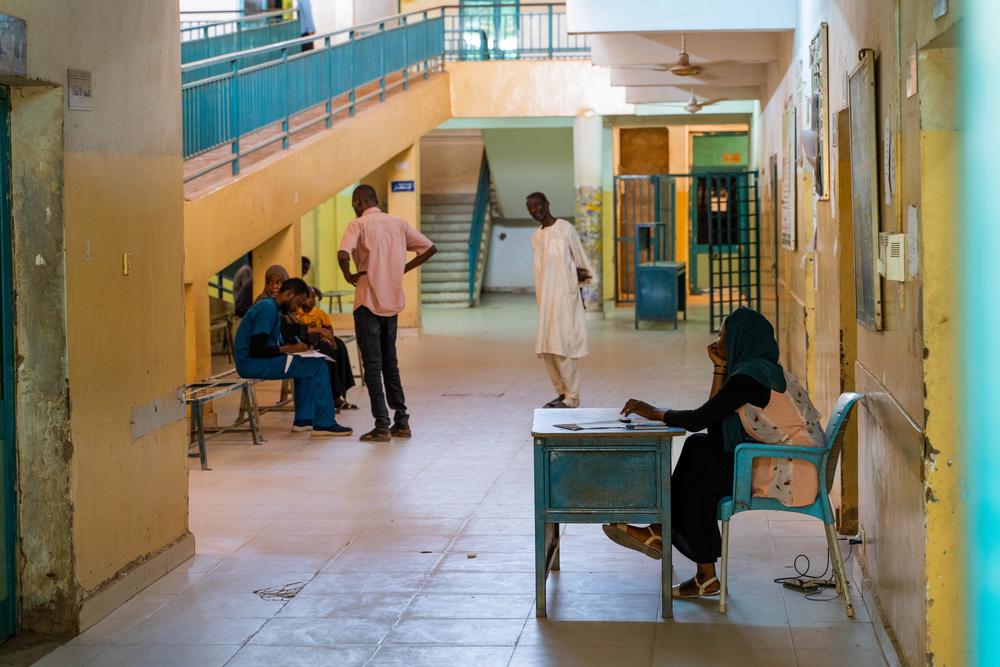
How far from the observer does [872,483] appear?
5.46 meters

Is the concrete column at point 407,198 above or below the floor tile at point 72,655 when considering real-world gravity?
above

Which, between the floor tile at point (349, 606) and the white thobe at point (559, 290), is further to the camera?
the white thobe at point (559, 290)

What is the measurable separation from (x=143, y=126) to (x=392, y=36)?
11519 mm

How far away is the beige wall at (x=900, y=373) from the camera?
3.94 meters

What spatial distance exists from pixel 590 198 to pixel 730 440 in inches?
598

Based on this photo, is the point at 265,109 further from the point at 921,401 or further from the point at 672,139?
the point at 672,139

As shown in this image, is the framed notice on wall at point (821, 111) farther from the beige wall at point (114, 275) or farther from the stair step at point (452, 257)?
the stair step at point (452, 257)

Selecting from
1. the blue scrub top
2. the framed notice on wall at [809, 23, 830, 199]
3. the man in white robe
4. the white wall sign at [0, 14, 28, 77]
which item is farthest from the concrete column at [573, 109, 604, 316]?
the white wall sign at [0, 14, 28, 77]

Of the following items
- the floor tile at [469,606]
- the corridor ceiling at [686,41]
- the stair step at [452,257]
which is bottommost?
the floor tile at [469,606]

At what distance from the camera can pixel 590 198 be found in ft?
67.5

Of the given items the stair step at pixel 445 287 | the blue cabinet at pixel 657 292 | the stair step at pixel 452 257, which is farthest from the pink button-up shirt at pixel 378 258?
the stair step at pixel 452 257

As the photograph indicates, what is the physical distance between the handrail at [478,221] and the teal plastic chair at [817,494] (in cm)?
1786

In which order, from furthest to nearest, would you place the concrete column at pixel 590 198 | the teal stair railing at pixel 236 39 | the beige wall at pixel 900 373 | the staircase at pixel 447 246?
the staircase at pixel 447 246
the concrete column at pixel 590 198
the teal stair railing at pixel 236 39
the beige wall at pixel 900 373

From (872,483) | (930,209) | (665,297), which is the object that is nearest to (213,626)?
(872,483)
